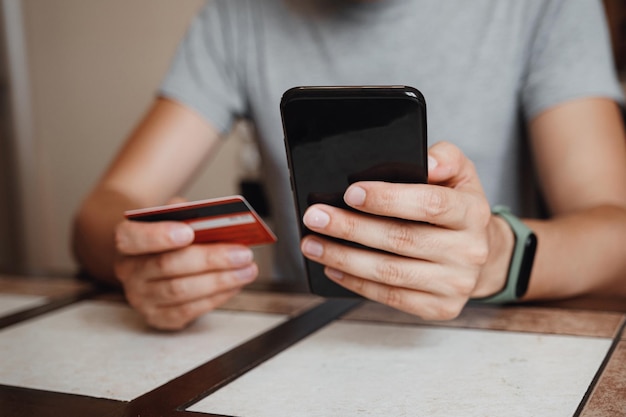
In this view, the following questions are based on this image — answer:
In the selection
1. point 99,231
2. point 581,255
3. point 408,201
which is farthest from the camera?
point 99,231

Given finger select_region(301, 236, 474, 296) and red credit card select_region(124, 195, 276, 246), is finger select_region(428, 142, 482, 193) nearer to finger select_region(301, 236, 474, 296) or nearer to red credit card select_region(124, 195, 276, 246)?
finger select_region(301, 236, 474, 296)

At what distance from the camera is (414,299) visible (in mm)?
730

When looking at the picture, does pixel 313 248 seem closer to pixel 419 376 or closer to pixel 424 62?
pixel 419 376

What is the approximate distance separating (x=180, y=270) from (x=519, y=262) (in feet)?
1.26

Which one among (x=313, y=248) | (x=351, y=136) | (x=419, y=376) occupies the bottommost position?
(x=419, y=376)

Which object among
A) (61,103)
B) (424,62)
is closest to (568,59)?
(424,62)

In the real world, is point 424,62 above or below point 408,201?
above

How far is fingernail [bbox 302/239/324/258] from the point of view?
729mm

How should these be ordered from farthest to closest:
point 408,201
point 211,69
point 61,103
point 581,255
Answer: point 61,103
point 211,69
point 581,255
point 408,201

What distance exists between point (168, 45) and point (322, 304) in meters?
2.21

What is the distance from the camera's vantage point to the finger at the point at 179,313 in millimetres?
841

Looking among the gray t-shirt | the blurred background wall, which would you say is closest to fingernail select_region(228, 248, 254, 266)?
the gray t-shirt

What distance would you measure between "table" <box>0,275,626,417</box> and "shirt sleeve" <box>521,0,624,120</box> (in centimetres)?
39

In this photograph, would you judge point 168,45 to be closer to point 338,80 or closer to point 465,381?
point 338,80
